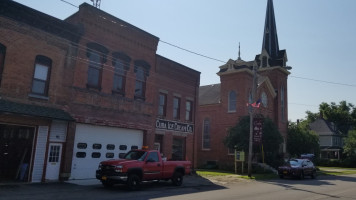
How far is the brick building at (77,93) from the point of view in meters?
15.7

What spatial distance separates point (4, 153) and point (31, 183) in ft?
6.56

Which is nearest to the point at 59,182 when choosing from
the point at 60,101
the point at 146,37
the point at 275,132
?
the point at 60,101

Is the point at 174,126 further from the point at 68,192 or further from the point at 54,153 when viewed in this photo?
the point at 68,192

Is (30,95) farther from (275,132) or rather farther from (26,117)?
(275,132)

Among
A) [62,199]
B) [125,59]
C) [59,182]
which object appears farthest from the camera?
[125,59]

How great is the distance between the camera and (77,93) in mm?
18359

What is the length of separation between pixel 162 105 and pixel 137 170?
413 inches

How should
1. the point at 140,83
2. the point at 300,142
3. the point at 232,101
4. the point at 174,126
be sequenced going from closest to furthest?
the point at 140,83
the point at 174,126
the point at 232,101
the point at 300,142

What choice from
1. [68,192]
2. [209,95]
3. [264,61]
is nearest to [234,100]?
[209,95]

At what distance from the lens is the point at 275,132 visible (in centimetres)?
2908

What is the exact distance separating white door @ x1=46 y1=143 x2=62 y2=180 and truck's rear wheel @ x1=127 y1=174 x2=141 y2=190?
17.4 ft

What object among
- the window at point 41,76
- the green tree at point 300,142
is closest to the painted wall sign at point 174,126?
the window at point 41,76

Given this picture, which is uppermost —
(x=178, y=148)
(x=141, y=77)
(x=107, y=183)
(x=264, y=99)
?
(x=264, y=99)

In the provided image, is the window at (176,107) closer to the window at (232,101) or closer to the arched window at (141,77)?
the arched window at (141,77)
